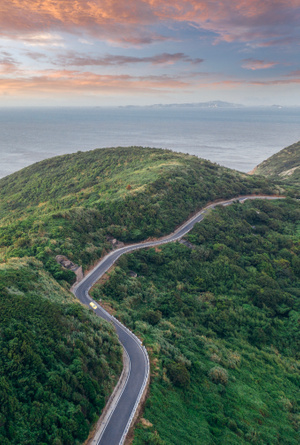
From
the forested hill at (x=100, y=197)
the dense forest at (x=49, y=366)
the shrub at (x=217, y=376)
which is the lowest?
the shrub at (x=217, y=376)

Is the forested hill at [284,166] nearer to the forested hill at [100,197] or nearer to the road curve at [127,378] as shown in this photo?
the forested hill at [100,197]

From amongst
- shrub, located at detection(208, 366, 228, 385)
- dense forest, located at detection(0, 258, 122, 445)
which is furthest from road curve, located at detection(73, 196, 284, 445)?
shrub, located at detection(208, 366, 228, 385)

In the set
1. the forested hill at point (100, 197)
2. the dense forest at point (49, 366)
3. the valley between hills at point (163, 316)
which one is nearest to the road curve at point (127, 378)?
the valley between hills at point (163, 316)

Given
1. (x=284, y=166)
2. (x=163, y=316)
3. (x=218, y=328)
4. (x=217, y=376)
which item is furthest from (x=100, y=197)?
(x=284, y=166)

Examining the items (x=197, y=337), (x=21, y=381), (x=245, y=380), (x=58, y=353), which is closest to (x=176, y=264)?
(x=197, y=337)

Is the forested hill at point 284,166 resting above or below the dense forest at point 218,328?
above

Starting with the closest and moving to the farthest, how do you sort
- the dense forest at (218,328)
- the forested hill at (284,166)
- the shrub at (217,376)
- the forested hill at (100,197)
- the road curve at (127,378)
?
the road curve at (127,378) < the dense forest at (218,328) < the shrub at (217,376) < the forested hill at (100,197) < the forested hill at (284,166)

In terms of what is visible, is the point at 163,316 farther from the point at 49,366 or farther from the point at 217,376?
the point at 49,366
